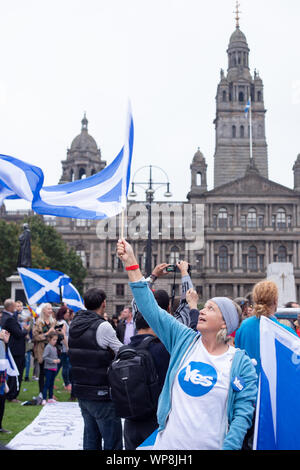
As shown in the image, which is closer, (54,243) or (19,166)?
(19,166)

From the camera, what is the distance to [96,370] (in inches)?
190

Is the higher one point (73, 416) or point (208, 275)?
point (208, 275)

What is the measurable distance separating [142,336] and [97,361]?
0.92 m

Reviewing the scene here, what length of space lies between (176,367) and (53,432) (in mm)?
4902

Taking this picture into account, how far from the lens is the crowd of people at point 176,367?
9.54 feet

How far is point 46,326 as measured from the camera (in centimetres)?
1136

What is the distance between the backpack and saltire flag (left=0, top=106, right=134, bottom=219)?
1.81m

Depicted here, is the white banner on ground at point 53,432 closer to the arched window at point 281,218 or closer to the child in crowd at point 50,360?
the child in crowd at point 50,360

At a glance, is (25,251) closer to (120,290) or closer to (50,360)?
(50,360)

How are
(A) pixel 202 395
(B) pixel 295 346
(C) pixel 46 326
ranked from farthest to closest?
(C) pixel 46 326, (B) pixel 295 346, (A) pixel 202 395

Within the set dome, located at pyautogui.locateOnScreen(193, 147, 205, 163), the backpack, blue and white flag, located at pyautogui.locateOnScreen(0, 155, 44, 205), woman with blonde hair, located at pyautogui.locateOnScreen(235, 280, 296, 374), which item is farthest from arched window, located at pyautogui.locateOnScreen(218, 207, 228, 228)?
the backpack

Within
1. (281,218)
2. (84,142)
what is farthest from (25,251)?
(281,218)

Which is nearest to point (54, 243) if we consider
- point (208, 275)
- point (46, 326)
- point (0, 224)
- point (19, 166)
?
point (0, 224)

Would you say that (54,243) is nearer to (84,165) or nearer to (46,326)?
(84,165)
